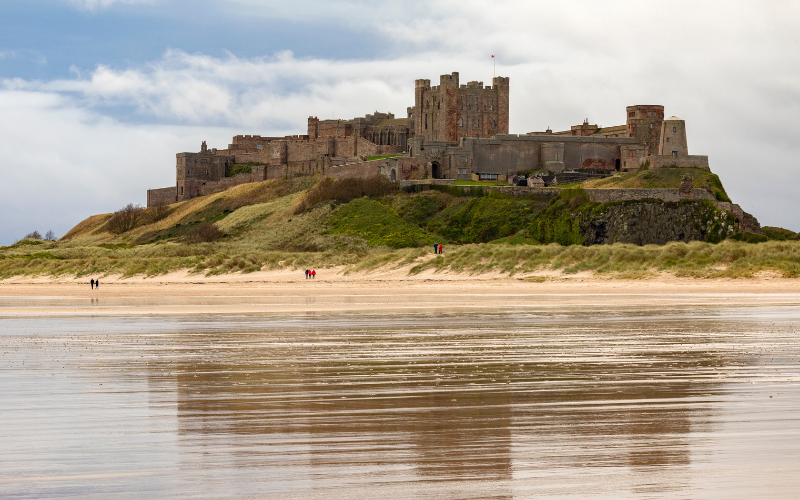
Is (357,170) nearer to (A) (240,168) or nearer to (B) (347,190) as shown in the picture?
(B) (347,190)

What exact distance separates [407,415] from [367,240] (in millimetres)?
39275

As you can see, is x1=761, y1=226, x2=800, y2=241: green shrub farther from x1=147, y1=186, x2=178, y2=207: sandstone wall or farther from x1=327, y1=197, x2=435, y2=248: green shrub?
x1=147, y1=186, x2=178, y2=207: sandstone wall

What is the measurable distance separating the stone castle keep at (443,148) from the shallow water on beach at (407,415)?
44.8 meters

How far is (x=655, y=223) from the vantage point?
142ft

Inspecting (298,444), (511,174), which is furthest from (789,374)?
(511,174)

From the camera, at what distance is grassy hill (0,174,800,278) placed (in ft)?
98.9

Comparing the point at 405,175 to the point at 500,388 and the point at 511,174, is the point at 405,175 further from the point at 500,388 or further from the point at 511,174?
the point at 500,388

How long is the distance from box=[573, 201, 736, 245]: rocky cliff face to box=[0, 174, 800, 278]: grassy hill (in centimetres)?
207

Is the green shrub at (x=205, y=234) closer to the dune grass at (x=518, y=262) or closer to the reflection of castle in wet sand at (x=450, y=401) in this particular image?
the dune grass at (x=518, y=262)

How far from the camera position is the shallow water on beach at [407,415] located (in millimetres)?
5445

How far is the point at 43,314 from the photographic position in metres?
20.3

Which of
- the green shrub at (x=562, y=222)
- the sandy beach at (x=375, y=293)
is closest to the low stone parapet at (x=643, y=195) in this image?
the green shrub at (x=562, y=222)

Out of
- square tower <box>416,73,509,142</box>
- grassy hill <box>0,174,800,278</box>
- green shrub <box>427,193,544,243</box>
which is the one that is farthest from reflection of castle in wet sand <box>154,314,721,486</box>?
square tower <box>416,73,509,142</box>

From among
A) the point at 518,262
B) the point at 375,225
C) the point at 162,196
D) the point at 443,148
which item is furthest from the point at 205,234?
the point at 518,262
